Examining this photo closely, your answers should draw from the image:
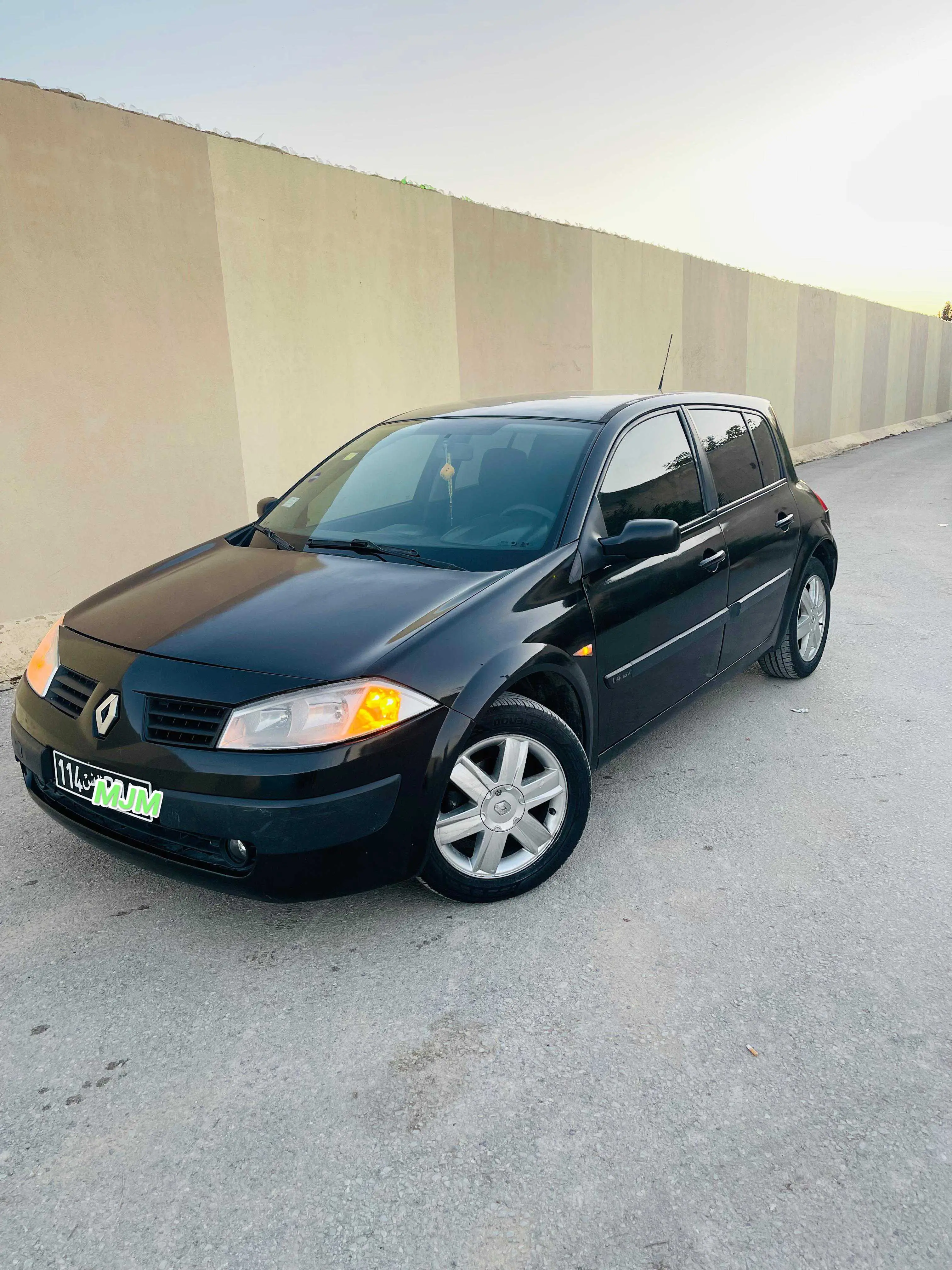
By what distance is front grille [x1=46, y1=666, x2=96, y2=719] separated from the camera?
282 centimetres

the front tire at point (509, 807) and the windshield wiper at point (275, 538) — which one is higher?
the windshield wiper at point (275, 538)

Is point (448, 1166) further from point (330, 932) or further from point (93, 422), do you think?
point (93, 422)

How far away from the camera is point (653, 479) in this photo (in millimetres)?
3764

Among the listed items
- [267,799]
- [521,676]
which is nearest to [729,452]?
[521,676]

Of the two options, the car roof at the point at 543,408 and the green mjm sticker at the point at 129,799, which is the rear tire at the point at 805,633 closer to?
the car roof at the point at 543,408

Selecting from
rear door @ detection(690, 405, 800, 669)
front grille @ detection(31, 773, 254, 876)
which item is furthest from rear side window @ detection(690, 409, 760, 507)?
front grille @ detection(31, 773, 254, 876)

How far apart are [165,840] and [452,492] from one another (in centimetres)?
172

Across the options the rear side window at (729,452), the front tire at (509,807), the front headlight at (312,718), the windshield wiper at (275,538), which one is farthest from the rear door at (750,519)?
the front headlight at (312,718)

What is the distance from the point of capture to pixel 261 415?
7688 millimetres

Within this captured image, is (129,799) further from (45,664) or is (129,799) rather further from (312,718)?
(45,664)

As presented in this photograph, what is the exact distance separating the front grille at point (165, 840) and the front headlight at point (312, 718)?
304 mm

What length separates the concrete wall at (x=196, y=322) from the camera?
19.6 feet

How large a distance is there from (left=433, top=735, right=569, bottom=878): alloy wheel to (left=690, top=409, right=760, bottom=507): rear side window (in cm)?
180

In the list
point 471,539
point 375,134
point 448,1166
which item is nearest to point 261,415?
point 375,134
